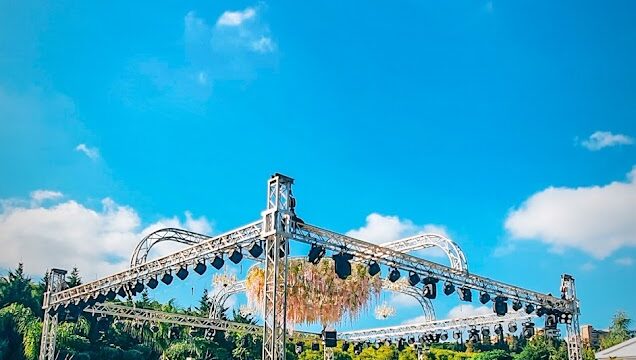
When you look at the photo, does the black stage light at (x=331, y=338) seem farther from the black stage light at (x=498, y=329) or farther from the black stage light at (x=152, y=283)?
the black stage light at (x=152, y=283)

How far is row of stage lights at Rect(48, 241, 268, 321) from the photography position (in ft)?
46.7

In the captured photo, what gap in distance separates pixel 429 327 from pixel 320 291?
5.33 m

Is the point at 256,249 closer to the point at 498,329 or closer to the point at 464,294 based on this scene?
the point at 464,294

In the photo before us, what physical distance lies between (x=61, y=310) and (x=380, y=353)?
16799 mm

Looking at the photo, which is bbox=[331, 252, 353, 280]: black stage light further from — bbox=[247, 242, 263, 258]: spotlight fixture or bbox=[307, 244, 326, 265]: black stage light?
bbox=[247, 242, 263, 258]: spotlight fixture

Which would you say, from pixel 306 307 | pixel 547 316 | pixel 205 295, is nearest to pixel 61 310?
pixel 306 307

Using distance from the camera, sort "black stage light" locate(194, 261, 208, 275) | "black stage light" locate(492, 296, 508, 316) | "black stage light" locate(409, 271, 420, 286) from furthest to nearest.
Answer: "black stage light" locate(492, 296, 508, 316)
"black stage light" locate(409, 271, 420, 286)
"black stage light" locate(194, 261, 208, 275)

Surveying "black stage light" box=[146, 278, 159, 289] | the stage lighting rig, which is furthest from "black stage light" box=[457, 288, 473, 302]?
"black stage light" box=[146, 278, 159, 289]

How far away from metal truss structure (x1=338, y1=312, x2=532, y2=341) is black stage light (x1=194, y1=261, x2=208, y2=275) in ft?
33.9

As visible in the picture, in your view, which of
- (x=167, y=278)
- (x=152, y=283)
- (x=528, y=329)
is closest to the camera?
(x=167, y=278)

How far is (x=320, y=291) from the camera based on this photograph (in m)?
19.8

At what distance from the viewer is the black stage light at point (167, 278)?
53.1 ft

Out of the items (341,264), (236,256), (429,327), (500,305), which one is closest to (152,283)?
(236,256)

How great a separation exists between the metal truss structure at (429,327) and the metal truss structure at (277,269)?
2463 mm
